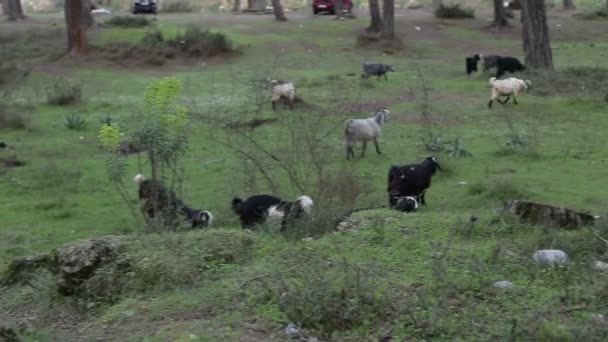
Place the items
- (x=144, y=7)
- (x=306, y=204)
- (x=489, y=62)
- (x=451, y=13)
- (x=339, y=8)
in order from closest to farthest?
(x=306, y=204), (x=489, y=62), (x=451, y=13), (x=339, y=8), (x=144, y=7)

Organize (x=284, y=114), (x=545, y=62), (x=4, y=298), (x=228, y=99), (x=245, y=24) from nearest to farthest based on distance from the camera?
(x=4, y=298), (x=284, y=114), (x=228, y=99), (x=545, y=62), (x=245, y=24)

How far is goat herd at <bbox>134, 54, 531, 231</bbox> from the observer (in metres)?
10.7

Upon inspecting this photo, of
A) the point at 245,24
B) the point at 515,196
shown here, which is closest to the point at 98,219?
the point at 515,196

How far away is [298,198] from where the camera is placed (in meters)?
11.3

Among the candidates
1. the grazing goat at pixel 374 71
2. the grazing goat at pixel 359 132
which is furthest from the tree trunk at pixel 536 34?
the grazing goat at pixel 359 132

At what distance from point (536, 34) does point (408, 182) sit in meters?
15.2

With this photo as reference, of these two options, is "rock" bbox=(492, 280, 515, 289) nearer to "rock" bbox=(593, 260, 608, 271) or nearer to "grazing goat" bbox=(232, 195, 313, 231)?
"rock" bbox=(593, 260, 608, 271)

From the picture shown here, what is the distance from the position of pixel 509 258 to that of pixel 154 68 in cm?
2817

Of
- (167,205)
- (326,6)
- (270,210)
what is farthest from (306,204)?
(326,6)

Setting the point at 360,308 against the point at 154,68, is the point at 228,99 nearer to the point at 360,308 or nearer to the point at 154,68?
the point at 154,68

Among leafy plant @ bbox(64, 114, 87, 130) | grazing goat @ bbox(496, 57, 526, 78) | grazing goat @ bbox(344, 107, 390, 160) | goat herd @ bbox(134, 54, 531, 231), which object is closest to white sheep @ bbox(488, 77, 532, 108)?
goat herd @ bbox(134, 54, 531, 231)

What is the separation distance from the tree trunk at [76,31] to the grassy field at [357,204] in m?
0.87

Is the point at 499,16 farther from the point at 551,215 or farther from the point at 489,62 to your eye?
the point at 551,215

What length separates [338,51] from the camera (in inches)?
1494
